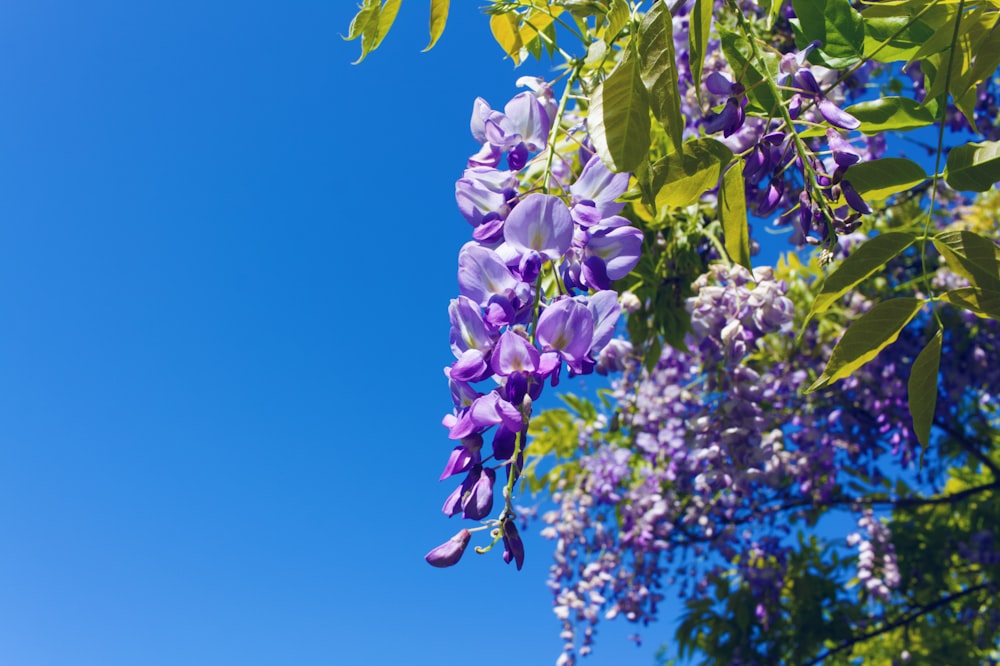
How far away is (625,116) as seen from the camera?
0.78m

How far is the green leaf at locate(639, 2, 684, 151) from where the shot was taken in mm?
748

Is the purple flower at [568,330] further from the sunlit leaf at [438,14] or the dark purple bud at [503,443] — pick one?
the sunlit leaf at [438,14]

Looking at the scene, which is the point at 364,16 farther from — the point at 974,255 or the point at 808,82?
the point at 974,255

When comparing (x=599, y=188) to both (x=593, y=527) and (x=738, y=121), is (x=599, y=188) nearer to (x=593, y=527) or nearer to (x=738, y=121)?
(x=738, y=121)

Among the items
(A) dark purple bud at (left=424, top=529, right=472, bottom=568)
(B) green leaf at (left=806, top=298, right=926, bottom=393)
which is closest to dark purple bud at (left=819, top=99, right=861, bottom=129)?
(B) green leaf at (left=806, top=298, right=926, bottom=393)

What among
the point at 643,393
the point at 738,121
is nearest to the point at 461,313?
the point at 738,121

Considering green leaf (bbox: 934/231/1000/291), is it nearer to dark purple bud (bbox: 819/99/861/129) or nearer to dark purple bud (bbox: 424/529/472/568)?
dark purple bud (bbox: 819/99/861/129)

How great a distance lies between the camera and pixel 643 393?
4012 mm

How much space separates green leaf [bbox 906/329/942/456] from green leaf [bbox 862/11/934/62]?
15.9 inches

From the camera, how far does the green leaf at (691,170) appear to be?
93cm

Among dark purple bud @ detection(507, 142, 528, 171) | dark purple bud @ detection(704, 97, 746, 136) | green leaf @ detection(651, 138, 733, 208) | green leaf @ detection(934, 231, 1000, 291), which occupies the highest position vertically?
dark purple bud @ detection(507, 142, 528, 171)

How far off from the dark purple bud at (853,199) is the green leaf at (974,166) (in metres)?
0.15

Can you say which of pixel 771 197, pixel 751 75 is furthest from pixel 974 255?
pixel 751 75

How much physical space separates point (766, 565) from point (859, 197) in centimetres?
349
